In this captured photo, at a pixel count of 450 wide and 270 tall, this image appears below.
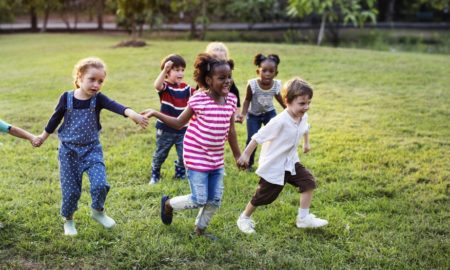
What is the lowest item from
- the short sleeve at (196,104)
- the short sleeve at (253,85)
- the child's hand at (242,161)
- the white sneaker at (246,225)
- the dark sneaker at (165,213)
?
the white sneaker at (246,225)

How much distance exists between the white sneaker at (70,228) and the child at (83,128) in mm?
165

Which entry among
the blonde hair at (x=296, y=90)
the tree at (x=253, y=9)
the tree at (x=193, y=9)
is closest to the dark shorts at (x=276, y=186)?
the blonde hair at (x=296, y=90)

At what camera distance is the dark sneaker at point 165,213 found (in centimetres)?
431

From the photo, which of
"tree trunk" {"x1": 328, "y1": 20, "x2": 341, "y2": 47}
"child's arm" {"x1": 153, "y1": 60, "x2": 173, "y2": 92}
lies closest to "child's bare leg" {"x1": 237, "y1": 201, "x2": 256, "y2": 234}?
"child's arm" {"x1": 153, "y1": 60, "x2": 173, "y2": 92}

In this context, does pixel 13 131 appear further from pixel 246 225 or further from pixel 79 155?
pixel 246 225

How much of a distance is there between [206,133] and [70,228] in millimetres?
1374

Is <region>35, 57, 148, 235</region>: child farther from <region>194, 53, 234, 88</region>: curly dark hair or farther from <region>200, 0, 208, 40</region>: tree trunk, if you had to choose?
<region>200, 0, 208, 40</region>: tree trunk

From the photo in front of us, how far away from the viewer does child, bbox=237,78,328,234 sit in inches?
164

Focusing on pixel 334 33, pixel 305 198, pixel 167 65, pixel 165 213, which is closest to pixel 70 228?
pixel 165 213

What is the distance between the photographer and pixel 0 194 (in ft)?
16.7

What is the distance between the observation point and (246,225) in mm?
4383

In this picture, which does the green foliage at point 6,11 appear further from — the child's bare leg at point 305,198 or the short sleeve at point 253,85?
the child's bare leg at point 305,198

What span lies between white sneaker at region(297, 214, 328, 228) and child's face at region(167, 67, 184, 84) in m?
1.88

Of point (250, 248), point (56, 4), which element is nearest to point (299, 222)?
point (250, 248)
